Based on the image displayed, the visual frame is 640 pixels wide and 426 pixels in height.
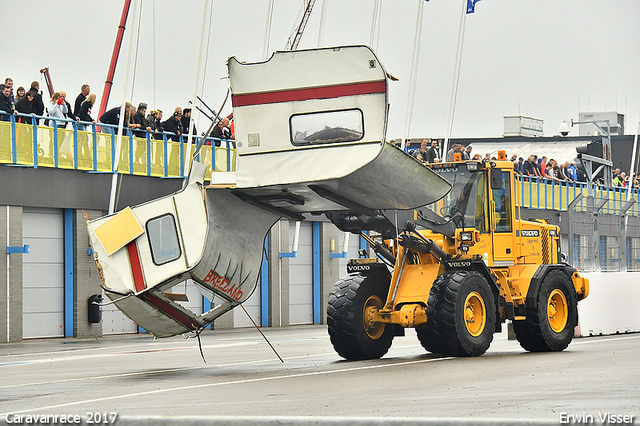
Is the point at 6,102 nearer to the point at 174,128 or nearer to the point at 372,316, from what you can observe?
the point at 174,128

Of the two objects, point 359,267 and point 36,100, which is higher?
point 36,100

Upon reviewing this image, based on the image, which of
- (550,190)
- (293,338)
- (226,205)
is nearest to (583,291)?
(226,205)

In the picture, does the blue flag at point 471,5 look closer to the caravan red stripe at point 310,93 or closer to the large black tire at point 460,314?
the large black tire at point 460,314

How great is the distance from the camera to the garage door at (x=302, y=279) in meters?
34.2

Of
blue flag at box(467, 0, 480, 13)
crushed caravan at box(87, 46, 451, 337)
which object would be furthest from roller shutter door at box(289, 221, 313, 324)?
crushed caravan at box(87, 46, 451, 337)

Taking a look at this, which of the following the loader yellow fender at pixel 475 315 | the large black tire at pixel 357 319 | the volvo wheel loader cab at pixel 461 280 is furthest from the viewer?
the large black tire at pixel 357 319

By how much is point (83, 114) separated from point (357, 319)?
1345 centimetres

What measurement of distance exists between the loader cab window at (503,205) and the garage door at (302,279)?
56.5 ft

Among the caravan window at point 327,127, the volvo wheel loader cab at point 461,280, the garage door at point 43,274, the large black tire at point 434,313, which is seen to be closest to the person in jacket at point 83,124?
the garage door at point 43,274

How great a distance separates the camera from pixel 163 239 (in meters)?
13.5

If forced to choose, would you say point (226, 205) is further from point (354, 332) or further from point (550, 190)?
point (550, 190)

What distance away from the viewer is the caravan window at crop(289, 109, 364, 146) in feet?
41.3

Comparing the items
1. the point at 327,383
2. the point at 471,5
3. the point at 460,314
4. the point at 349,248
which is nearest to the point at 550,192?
the point at 471,5

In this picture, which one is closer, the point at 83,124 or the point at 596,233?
the point at 596,233
